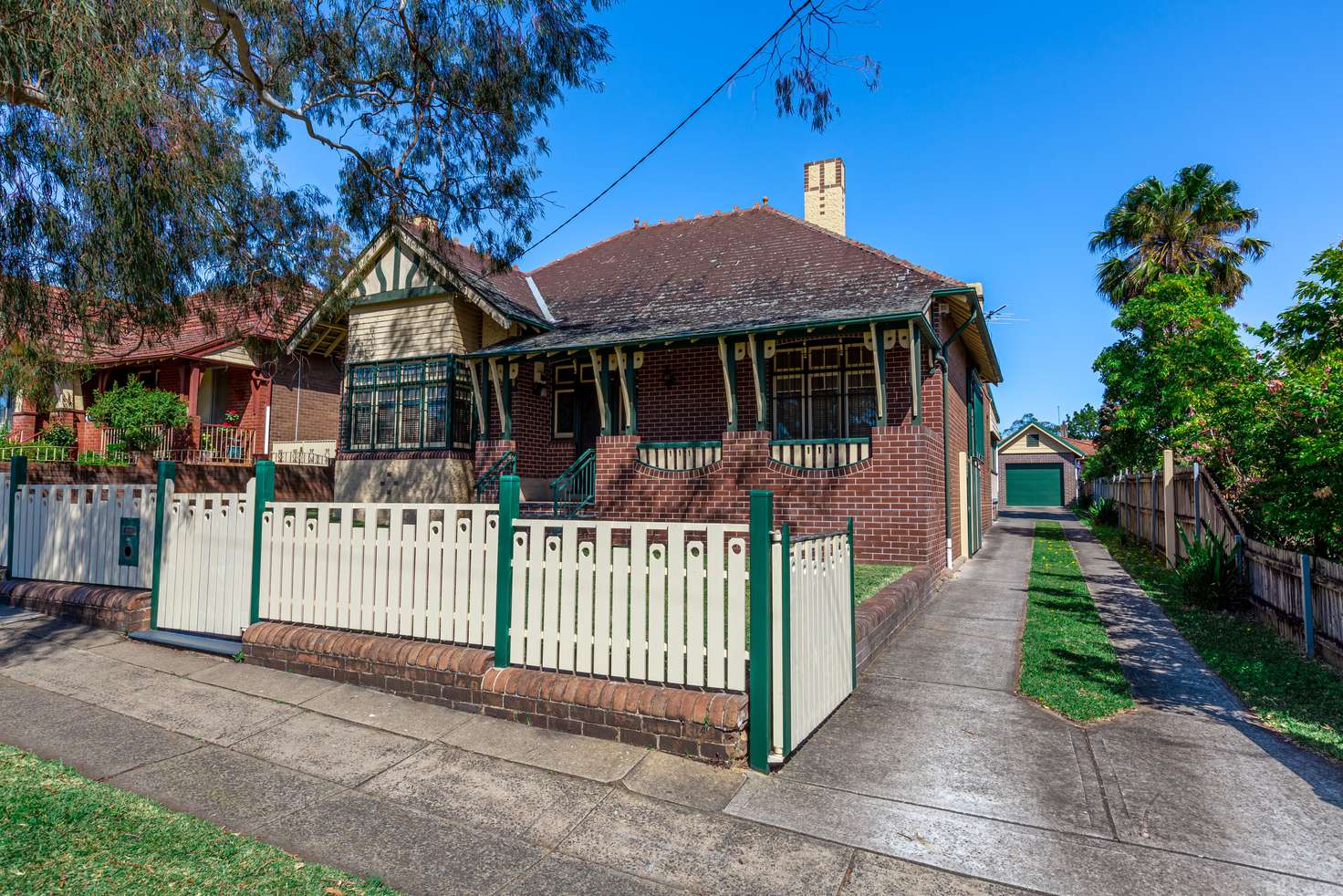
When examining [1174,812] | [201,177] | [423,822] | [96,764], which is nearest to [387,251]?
[201,177]

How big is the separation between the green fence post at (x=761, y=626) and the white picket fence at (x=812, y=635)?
0.29 feet

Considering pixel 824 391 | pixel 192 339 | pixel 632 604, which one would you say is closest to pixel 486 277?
pixel 824 391

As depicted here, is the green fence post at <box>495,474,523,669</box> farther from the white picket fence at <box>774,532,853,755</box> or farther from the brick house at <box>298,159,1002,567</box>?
the brick house at <box>298,159,1002,567</box>

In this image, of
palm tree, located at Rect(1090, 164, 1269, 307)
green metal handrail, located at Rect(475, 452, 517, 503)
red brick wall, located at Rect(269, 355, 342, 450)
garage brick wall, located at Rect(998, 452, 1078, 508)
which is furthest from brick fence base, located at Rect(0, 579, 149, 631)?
garage brick wall, located at Rect(998, 452, 1078, 508)

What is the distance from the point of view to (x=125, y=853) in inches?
119

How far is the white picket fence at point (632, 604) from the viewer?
4.03 metres

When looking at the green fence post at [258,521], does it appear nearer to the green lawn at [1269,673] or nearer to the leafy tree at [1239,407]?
the green lawn at [1269,673]

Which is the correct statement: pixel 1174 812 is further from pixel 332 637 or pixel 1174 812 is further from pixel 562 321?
pixel 562 321

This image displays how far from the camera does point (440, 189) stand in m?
12.6

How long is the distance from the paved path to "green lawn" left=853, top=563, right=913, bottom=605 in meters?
1.97

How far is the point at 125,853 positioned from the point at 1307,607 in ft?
28.5

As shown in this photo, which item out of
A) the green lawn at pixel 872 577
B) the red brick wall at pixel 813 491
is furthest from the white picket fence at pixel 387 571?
the red brick wall at pixel 813 491

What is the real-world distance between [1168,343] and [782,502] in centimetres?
1048

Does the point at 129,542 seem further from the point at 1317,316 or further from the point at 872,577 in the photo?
the point at 1317,316
